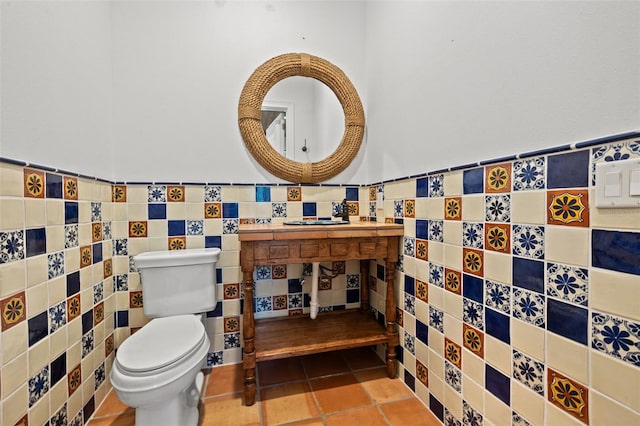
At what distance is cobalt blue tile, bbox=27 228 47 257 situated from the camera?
3.31 ft

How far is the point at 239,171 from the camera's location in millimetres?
1779

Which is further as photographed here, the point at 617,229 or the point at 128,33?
the point at 128,33

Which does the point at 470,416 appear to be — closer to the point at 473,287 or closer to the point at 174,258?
the point at 473,287

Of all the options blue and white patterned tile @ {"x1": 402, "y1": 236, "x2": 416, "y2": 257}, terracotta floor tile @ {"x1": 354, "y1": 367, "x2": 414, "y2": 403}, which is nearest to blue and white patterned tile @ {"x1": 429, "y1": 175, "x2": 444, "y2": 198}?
blue and white patterned tile @ {"x1": 402, "y1": 236, "x2": 416, "y2": 257}

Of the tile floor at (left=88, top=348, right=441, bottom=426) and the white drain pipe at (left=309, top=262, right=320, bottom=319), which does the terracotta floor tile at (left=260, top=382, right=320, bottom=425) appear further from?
the white drain pipe at (left=309, top=262, right=320, bottom=319)

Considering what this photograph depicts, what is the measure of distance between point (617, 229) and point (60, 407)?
1930 mm

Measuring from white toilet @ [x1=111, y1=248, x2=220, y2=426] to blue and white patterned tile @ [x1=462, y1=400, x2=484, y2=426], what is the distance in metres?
1.07

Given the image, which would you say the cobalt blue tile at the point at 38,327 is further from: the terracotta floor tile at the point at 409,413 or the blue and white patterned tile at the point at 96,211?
the terracotta floor tile at the point at 409,413

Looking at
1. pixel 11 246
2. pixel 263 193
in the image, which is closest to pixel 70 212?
pixel 11 246

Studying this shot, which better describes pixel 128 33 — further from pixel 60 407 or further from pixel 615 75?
pixel 615 75

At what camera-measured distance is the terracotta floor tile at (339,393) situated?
1.39 meters

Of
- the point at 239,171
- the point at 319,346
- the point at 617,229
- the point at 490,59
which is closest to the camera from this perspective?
the point at 617,229

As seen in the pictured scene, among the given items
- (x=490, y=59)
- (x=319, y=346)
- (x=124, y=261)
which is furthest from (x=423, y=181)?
(x=124, y=261)

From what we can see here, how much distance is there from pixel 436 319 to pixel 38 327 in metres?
1.56
